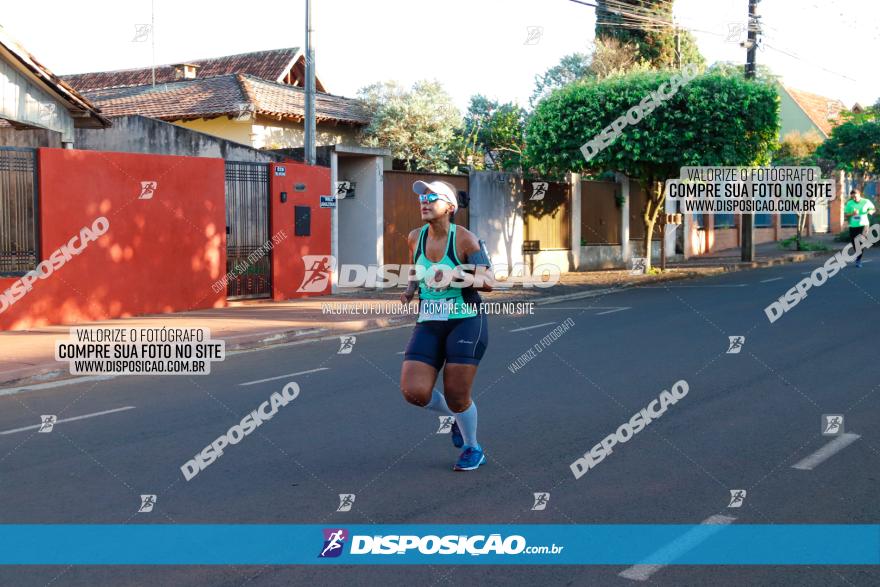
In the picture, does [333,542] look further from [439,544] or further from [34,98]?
[34,98]

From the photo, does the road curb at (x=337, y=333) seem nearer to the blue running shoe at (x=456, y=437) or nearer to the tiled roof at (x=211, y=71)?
the blue running shoe at (x=456, y=437)

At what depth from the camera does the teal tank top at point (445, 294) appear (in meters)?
6.20

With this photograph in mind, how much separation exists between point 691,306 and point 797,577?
41.0 ft

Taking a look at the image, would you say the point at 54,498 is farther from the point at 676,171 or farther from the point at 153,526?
the point at 676,171

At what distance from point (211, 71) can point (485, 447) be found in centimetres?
3239

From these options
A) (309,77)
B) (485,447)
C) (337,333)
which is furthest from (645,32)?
(485,447)

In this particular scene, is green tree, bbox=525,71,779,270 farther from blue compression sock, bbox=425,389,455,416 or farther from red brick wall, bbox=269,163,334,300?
blue compression sock, bbox=425,389,455,416

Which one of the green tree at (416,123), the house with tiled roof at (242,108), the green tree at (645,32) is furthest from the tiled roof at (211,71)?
the green tree at (645,32)

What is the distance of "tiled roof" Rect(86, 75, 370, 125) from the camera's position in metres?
26.2

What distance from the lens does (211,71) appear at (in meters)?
36.8

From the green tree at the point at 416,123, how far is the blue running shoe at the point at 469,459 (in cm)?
2208

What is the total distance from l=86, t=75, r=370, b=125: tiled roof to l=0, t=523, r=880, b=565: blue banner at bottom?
21.5 metres

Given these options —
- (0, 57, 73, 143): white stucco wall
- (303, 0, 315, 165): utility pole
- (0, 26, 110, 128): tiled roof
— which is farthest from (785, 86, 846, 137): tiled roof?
(0, 57, 73, 143): white stucco wall

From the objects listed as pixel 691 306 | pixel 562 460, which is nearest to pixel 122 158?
pixel 691 306
